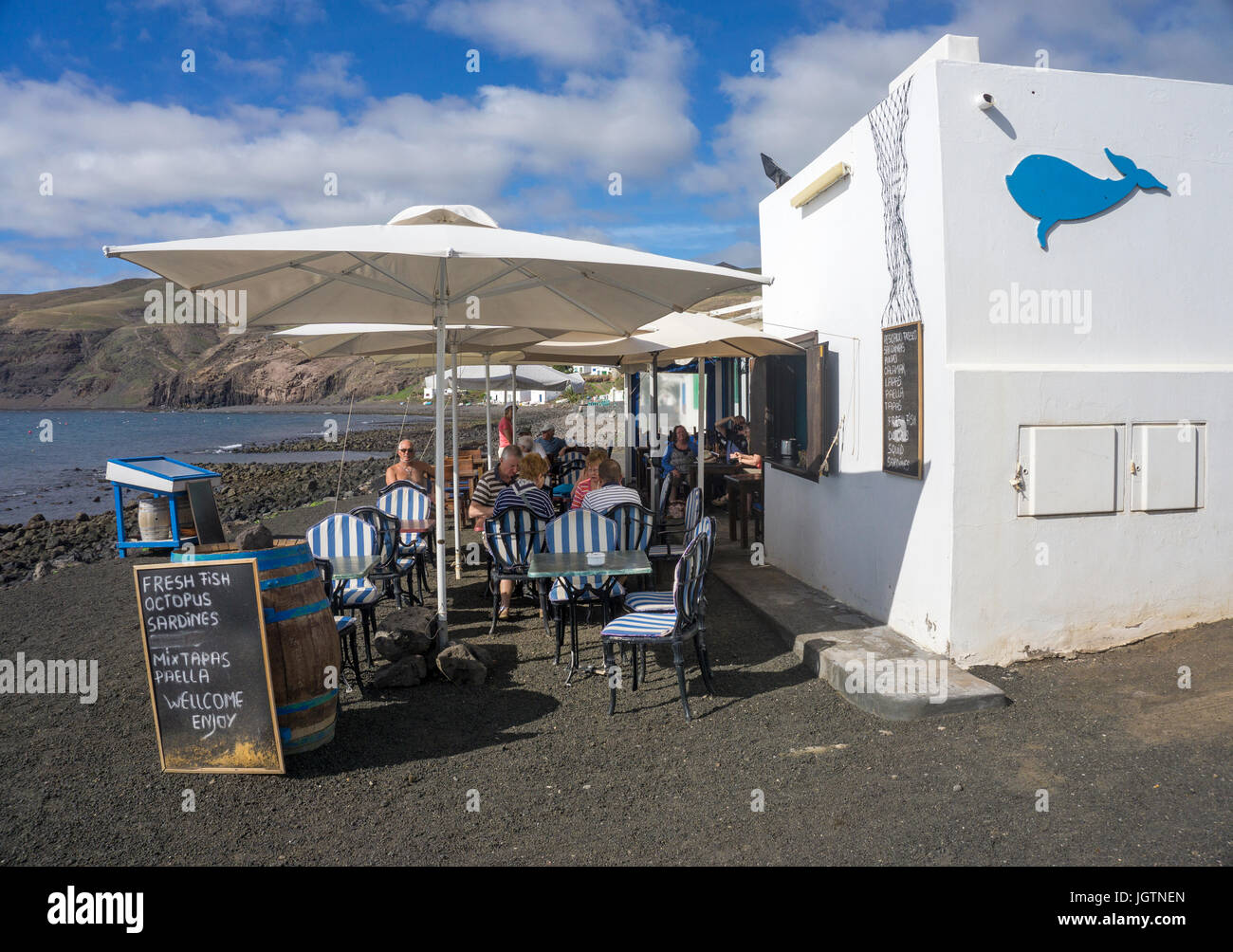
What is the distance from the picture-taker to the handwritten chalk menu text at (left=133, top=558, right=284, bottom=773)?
3844 mm

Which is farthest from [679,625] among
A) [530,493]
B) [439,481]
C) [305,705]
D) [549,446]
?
[549,446]

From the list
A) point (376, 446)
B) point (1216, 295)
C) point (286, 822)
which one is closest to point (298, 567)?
point (286, 822)

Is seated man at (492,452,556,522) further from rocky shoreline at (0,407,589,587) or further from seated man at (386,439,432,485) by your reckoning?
rocky shoreline at (0,407,589,587)

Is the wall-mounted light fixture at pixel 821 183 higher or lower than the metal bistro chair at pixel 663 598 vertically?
higher

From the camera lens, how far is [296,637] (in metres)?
3.97

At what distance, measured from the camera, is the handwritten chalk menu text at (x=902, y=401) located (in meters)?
5.28

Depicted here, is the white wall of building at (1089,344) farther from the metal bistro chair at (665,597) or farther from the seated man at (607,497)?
the seated man at (607,497)

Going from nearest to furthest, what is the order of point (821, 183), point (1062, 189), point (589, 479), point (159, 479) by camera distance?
1. point (1062, 189)
2. point (821, 183)
3. point (589, 479)
4. point (159, 479)

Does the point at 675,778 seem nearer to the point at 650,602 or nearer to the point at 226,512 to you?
the point at 650,602

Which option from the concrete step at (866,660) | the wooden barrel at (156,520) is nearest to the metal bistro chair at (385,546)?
the concrete step at (866,660)

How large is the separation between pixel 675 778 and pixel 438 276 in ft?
11.1

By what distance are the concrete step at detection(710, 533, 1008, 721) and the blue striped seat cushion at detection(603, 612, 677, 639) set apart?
1.06 meters

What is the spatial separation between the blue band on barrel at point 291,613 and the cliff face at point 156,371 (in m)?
111
